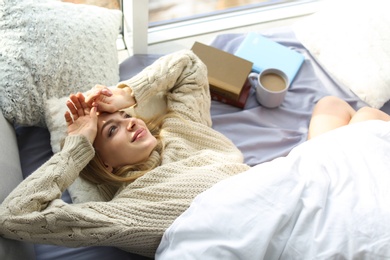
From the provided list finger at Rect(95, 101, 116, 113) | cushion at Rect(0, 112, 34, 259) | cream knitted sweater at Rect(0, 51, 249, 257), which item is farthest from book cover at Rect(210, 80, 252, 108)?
cushion at Rect(0, 112, 34, 259)

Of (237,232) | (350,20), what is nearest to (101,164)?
(237,232)

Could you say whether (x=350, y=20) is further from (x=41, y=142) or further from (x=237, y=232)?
(x=41, y=142)

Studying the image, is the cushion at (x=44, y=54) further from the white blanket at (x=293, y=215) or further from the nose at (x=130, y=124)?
the white blanket at (x=293, y=215)

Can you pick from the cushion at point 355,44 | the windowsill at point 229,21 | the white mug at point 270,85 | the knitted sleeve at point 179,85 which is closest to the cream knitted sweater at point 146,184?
the knitted sleeve at point 179,85

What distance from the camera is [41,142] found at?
1325 mm

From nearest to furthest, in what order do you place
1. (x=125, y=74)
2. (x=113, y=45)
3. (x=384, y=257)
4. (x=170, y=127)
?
(x=384, y=257), (x=170, y=127), (x=113, y=45), (x=125, y=74)

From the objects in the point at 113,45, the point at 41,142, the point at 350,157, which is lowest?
the point at 41,142

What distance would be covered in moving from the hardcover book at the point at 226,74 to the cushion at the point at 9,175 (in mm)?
645

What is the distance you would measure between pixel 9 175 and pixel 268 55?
97 cm

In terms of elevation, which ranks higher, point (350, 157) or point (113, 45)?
point (113, 45)

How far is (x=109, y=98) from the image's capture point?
122 centimetres

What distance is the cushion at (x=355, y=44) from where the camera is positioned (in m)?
1.49

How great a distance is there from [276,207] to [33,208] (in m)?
0.54

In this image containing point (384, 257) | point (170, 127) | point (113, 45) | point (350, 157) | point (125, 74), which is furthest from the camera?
point (125, 74)
